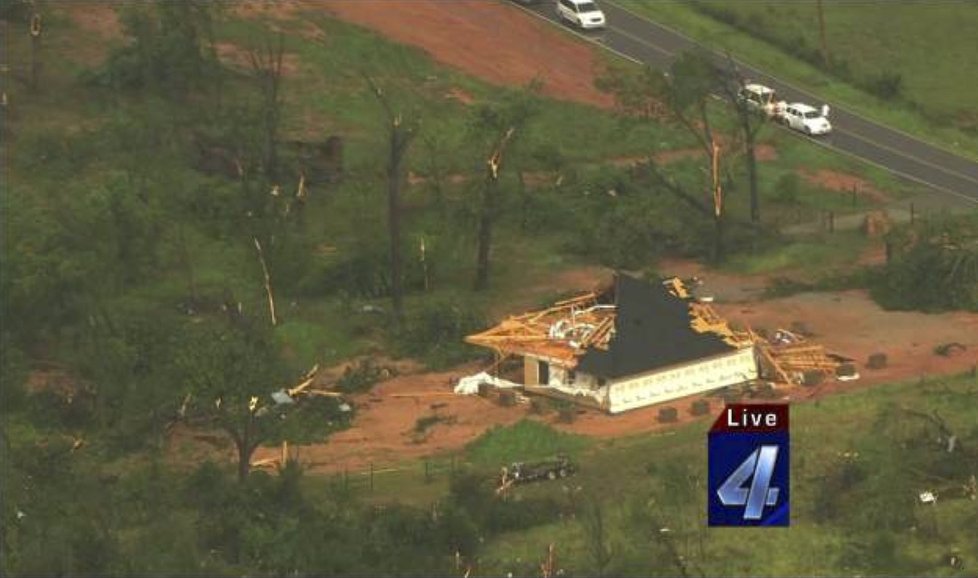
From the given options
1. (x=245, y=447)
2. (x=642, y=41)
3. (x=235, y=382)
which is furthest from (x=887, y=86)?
(x=245, y=447)

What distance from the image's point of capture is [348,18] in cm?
8188

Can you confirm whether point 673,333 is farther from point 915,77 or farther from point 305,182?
point 915,77

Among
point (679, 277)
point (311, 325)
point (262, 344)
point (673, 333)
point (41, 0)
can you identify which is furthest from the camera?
point (41, 0)

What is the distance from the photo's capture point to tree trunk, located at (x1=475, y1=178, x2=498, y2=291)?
61188mm

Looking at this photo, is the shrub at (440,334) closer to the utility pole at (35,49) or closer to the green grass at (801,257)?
the green grass at (801,257)

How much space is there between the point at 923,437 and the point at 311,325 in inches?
658

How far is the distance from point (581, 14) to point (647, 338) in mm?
31382

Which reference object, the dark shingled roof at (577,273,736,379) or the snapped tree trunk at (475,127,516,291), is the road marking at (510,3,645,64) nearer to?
the snapped tree trunk at (475,127,516,291)

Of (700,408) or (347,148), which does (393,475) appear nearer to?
(700,408)

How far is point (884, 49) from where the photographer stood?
83500mm

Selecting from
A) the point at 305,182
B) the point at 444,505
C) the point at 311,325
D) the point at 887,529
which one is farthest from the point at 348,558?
the point at 305,182

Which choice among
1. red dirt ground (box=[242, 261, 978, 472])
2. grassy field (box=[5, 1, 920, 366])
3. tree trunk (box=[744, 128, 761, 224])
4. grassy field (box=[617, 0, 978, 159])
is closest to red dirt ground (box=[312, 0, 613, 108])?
grassy field (box=[5, 1, 920, 366])

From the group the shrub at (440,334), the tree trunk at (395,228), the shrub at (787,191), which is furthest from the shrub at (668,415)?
the shrub at (787,191)

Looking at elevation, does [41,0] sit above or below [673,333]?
below
